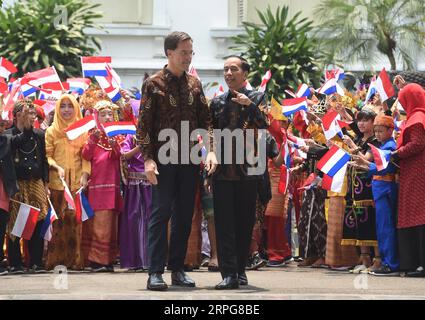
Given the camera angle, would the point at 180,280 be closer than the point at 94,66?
Yes

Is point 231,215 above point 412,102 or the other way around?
the other way around

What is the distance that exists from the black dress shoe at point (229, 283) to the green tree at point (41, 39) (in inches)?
417

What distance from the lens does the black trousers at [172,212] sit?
1116 cm

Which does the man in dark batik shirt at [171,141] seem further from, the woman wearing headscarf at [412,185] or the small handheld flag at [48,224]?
the small handheld flag at [48,224]

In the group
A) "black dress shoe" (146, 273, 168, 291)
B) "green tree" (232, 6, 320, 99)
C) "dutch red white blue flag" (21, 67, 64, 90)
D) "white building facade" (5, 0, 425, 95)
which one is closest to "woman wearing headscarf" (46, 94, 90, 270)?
"dutch red white blue flag" (21, 67, 64, 90)

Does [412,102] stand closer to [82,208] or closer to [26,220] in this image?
[82,208]

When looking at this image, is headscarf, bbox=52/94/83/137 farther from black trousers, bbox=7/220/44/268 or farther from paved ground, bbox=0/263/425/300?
paved ground, bbox=0/263/425/300

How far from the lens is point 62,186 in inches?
564

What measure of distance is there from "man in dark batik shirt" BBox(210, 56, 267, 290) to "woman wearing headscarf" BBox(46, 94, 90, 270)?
3.12 meters

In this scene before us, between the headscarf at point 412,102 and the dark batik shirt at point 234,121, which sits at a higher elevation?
the headscarf at point 412,102

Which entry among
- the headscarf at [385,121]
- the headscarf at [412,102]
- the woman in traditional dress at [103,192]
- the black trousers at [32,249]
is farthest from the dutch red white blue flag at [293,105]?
the black trousers at [32,249]

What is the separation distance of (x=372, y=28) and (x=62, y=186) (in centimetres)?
949

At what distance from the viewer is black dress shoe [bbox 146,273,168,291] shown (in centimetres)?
1097

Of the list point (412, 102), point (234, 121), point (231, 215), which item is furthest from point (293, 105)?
point (231, 215)
